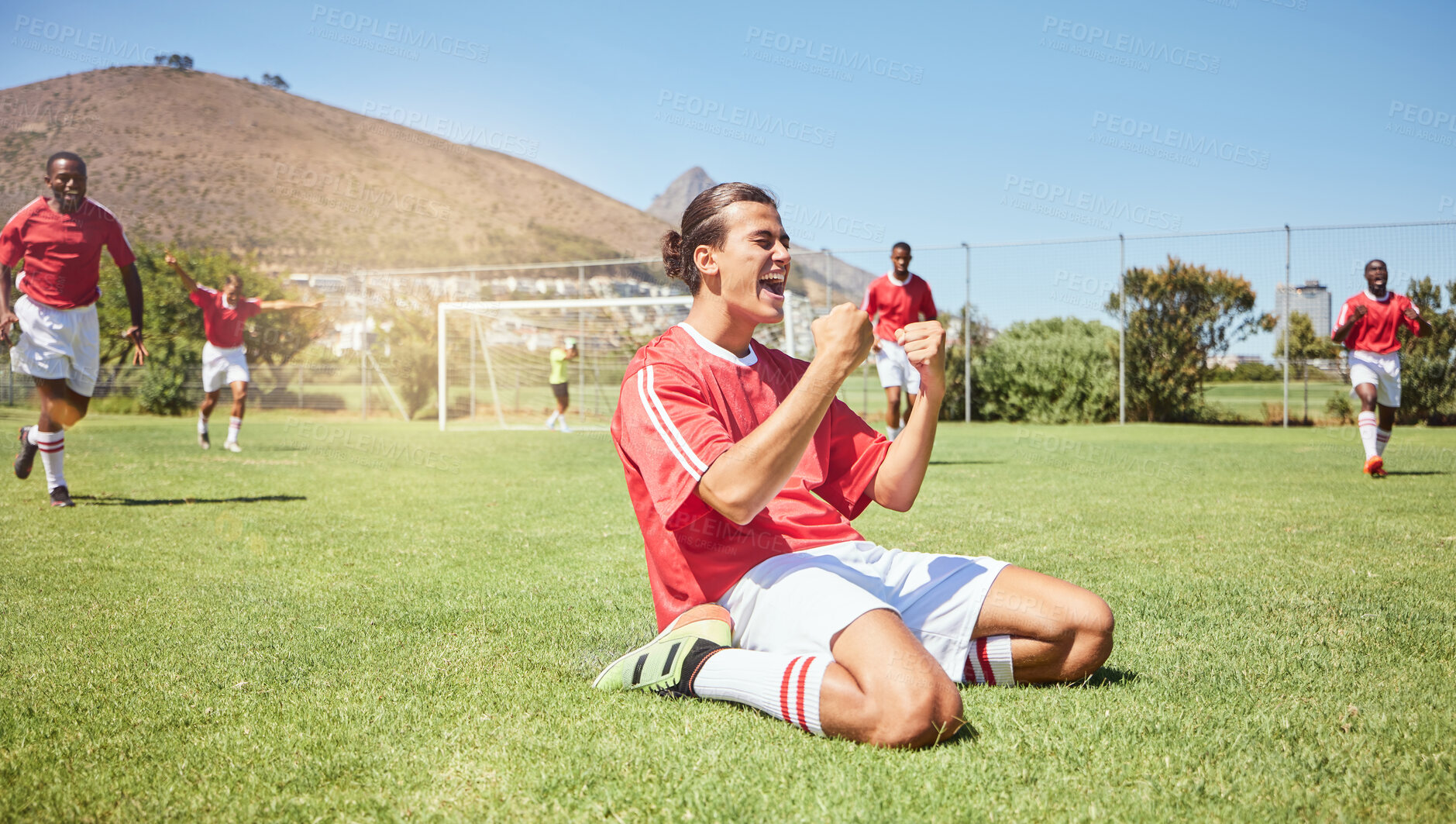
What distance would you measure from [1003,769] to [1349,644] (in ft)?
5.95

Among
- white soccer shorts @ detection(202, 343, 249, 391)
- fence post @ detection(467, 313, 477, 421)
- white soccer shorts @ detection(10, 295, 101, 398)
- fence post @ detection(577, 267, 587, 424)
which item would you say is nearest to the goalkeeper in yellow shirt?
fence post @ detection(577, 267, 587, 424)

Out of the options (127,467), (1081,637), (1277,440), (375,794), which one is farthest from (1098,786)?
(1277,440)

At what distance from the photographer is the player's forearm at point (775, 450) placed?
215 cm

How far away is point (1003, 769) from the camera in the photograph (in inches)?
→ 82.4

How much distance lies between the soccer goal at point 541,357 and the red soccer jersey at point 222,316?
22.7ft

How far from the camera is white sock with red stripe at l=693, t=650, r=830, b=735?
90.7 inches

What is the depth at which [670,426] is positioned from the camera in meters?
2.35

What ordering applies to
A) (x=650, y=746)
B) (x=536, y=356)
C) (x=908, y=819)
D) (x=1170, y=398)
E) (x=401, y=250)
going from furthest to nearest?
1. (x=401, y=250)
2. (x=536, y=356)
3. (x=1170, y=398)
4. (x=650, y=746)
5. (x=908, y=819)

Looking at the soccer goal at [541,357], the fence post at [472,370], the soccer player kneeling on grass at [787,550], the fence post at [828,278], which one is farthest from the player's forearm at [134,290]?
the fence post at [828,278]

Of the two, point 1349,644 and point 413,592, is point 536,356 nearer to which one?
point 413,592

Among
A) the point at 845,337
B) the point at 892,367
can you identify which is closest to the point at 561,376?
the point at 892,367

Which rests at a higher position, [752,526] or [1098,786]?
[752,526]

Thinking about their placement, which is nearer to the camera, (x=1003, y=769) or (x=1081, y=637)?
(x=1003, y=769)

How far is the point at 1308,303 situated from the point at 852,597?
57.9 feet
